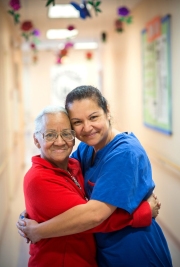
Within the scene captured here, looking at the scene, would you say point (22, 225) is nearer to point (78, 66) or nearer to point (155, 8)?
point (155, 8)

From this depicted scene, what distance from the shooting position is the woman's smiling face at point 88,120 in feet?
4.50

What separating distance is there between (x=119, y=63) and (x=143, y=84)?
Answer: 1.46 metres

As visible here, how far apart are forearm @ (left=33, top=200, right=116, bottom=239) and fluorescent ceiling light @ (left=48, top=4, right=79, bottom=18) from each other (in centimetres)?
359

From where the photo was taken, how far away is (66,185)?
131 cm

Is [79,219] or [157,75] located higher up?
[157,75]

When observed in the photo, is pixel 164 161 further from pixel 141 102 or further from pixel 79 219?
pixel 79 219

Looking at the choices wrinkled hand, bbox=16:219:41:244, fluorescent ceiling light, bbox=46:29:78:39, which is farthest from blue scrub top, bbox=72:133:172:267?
fluorescent ceiling light, bbox=46:29:78:39

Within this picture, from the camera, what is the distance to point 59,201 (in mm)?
1241

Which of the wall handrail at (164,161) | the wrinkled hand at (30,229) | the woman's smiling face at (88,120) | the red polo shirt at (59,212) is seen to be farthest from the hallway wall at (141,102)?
the wrinkled hand at (30,229)

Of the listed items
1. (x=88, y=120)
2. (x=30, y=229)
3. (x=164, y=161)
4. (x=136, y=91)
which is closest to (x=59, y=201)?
(x=30, y=229)

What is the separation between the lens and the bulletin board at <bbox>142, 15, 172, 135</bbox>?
3.06 metres

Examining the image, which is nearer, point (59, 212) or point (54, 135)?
point (59, 212)

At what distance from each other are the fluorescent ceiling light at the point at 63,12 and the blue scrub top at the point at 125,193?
335cm

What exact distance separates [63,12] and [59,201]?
381cm
